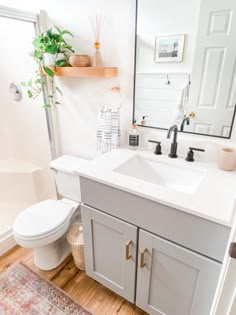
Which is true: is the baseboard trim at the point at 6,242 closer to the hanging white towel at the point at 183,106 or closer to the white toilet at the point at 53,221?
the white toilet at the point at 53,221

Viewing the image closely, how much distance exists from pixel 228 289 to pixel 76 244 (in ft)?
3.57

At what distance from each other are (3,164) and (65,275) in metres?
1.36

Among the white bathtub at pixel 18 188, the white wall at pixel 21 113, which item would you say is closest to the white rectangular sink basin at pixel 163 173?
the white wall at pixel 21 113

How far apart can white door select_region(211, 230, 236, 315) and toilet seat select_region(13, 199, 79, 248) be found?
41.4 inches

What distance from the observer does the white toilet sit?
1366mm

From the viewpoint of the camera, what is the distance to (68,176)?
1.60 meters

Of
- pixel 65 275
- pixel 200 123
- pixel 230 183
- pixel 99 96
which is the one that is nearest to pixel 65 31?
pixel 99 96

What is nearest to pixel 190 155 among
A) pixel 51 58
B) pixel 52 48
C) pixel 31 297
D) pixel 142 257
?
pixel 142 257

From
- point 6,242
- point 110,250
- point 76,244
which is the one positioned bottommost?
point 6,242

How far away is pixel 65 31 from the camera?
55.0 inches

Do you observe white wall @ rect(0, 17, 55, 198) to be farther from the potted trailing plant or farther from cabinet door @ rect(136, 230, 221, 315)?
cabinet door @ rect(136, 230, 221, 315)

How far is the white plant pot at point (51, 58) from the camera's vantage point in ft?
5.06

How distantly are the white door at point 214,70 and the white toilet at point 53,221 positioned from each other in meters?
0.97

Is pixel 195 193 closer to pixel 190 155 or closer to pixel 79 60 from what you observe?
pixel 190 155
